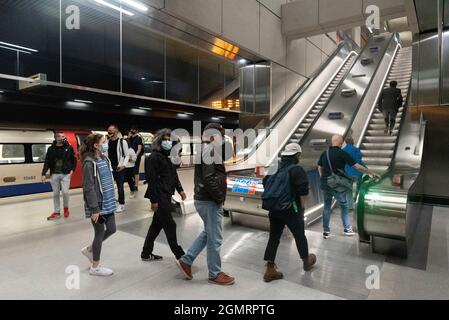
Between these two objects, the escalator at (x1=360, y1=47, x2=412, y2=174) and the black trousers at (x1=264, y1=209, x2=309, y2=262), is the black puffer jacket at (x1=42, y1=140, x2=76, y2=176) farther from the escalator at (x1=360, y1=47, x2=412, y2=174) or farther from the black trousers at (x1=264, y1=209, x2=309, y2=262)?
the escalator at (x1=360, y1=47, x2=412, y2=174)

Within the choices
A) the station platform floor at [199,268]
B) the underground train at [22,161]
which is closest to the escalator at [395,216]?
the station platform floor at [199,268]

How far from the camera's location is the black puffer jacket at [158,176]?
333 centimetres

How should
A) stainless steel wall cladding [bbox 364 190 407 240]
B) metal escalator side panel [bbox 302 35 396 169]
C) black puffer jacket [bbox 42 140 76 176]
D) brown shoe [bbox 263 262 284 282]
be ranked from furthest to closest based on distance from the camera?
metal escalator side panel [bbox 302 35 396 169]
black puffer jacket [bbox 42 140 76 176]
stainless steel wall cladding [bbox 364 190 407 240]
brown shoe [bbox 263 262 284 282]

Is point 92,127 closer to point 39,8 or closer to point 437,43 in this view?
point 39,8

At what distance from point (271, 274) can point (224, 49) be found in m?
6.86

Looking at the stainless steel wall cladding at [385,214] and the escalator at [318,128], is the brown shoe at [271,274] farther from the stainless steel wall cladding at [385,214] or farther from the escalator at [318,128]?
the escalator at [318,128]

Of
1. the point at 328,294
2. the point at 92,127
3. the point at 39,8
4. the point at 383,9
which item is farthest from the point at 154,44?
the point at 328,294

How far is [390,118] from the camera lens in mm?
7426

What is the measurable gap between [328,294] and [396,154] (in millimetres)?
4337

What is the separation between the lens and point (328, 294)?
2832mm

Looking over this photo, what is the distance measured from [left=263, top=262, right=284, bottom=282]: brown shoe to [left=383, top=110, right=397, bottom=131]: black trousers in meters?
5.81

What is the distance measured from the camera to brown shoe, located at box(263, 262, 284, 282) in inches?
122

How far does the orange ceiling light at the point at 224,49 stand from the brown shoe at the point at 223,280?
6373mm

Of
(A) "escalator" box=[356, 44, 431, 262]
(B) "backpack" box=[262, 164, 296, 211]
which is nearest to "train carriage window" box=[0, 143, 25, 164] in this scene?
(B) "backpack" box=[262, 164, 296, 211]
